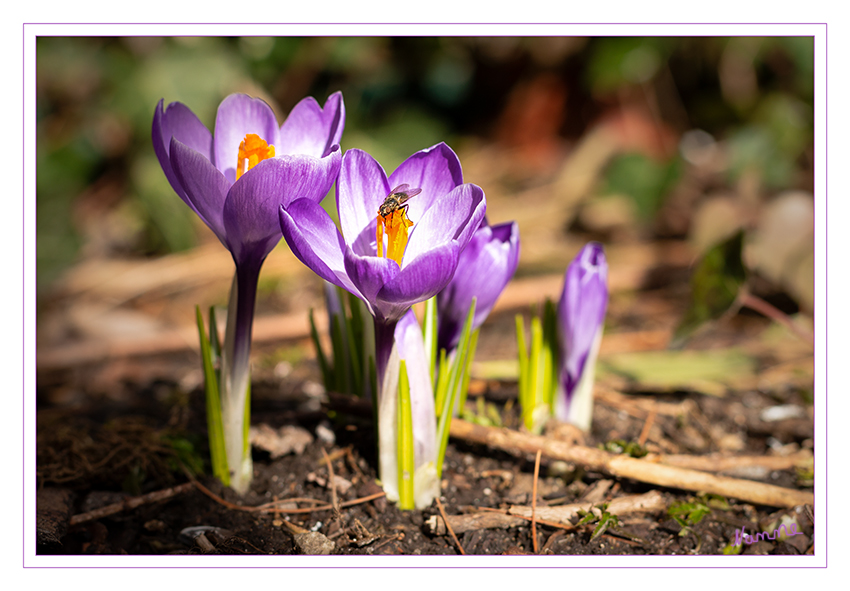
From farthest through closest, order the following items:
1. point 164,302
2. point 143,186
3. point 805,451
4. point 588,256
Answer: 1. point 143,186
2. point 164,302
3. point 805,451
4. point 588,256

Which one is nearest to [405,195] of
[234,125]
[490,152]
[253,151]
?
[253,151]

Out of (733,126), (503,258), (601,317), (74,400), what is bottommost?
(74,400)

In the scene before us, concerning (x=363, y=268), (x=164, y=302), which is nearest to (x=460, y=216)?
(x=363, y=268)

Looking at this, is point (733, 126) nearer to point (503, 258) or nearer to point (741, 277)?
point (741, 277)

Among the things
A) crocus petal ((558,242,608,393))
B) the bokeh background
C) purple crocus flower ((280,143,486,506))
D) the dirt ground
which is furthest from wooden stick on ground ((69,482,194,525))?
the bokeh background

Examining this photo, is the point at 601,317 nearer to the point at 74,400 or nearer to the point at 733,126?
the point at 74,400

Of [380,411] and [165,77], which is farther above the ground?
[165,77]

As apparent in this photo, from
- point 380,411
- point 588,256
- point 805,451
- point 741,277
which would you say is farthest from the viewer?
point 741,277

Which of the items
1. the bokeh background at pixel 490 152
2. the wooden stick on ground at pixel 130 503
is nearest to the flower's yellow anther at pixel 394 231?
the wooden stick on ground at pixel 130 503

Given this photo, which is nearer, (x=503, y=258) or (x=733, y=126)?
(x=503, y=258)

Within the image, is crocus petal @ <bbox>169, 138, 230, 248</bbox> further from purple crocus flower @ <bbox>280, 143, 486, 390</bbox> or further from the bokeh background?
the bokeh background
